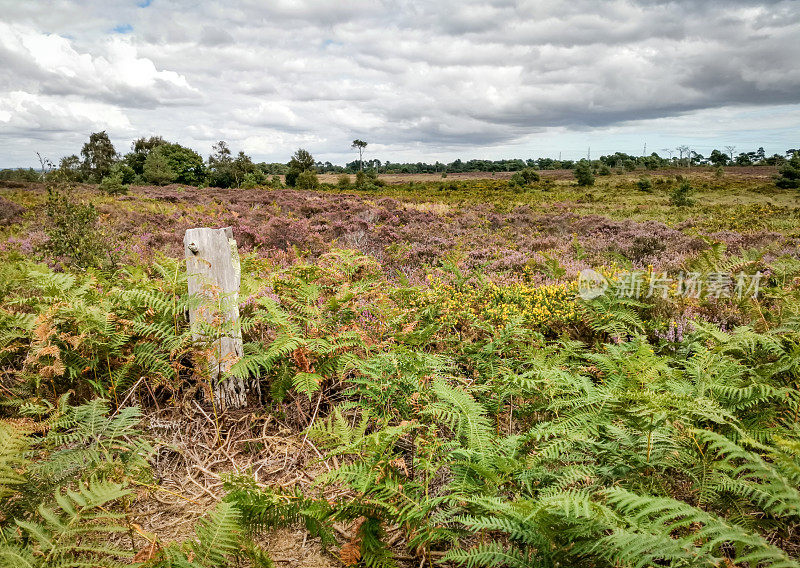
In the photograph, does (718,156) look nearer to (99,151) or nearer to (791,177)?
(791,177)

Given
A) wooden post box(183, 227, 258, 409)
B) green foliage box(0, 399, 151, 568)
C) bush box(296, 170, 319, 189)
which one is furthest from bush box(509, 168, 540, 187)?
green foliage box(0, 399, 151, 568)

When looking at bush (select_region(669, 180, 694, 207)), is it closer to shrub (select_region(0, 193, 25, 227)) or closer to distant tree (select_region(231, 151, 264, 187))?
shrub (select_region(0, 193, 25, 227))

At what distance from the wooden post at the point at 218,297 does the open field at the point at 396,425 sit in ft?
0.29

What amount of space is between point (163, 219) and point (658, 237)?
46.2 ft

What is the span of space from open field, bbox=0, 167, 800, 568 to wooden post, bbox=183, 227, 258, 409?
0.29 feet

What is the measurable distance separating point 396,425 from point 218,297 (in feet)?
5.20

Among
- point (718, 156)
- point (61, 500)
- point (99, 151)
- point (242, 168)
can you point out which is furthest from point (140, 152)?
point (718, 156)

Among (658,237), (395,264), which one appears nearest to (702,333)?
(395,264)

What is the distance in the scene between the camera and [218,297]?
119 inches

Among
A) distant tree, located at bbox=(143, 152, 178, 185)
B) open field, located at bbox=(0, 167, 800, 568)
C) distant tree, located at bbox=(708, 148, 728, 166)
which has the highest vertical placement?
distant tree, located at bbox=(708, 148, 728, 166)

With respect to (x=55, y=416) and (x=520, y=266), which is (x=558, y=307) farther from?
(x=55, y=416)

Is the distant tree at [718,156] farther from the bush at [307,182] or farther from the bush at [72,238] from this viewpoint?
the bush at [72,238]

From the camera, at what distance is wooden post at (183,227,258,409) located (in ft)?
9.82

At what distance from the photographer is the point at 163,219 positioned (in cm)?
1245
